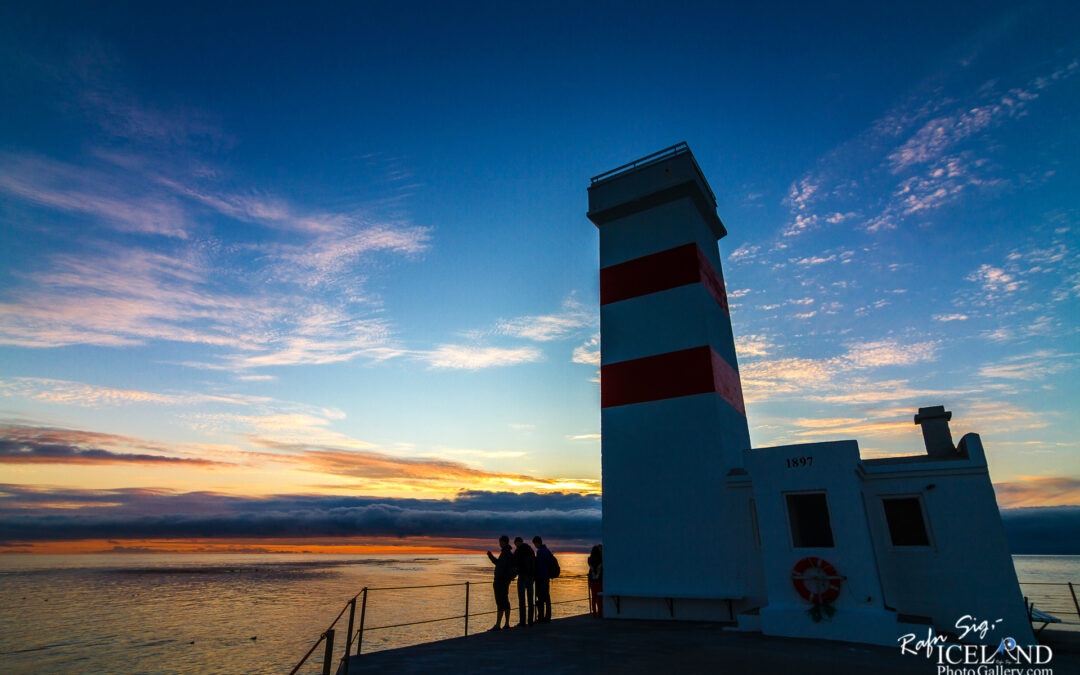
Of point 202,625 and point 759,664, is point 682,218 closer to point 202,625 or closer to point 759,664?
point 759,664

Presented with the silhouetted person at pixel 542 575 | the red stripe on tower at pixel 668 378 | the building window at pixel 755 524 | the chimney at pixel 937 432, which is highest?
the red stripe on tower at pixel 668 378

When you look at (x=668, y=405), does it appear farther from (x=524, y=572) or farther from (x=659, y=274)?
(x=524, y=572)

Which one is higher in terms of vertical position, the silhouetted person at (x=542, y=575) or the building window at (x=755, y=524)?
the building window at (x=755, y=524)

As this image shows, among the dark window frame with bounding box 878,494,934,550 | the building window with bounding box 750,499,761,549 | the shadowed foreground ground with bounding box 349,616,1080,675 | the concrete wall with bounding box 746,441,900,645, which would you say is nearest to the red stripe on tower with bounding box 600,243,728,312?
the concrete wall with bounding box 746,441,900,645

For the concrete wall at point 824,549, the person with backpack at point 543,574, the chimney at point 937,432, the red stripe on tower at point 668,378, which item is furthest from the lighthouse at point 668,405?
the chimney at point 937,432

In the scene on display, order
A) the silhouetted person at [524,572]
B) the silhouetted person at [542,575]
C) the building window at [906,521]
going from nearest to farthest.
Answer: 1. the building window at [906,521]
2. the silhouetted person at [524,572]
3. the silhouetted person at [542,575]

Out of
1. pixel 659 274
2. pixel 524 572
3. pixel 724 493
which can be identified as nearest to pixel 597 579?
pixel 524 572

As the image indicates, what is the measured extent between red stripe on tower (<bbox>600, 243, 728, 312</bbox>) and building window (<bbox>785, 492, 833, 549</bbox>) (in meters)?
5.95

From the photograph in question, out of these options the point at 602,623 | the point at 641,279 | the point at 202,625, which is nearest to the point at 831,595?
the point at 602,623

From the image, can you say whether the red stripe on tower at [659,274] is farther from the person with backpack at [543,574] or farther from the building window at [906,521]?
the person with backpack at [543,574]

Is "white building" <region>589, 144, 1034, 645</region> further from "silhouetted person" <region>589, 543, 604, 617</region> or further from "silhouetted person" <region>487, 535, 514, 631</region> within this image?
"silhouetted person" <region>487, 535, 514, 631</region>

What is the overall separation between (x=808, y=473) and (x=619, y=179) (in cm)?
1000

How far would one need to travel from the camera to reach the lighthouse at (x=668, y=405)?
423 inches

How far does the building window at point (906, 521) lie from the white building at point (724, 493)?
2cm
